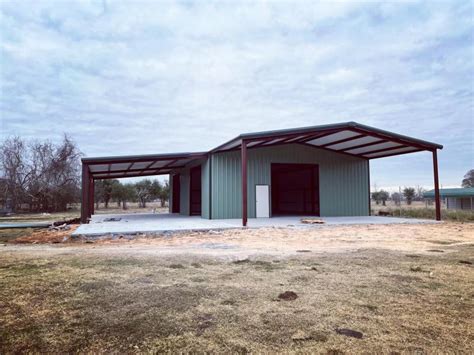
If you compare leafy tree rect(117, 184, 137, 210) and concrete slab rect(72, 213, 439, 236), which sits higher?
leafy tree rect(117, 184, 137, 210)

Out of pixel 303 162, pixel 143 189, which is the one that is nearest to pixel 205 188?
pixel 303 162

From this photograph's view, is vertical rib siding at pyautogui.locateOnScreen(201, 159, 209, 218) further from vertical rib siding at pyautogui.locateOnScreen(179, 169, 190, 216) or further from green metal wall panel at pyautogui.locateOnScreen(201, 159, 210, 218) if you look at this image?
vertical rib siding at pyautogui.locateOnScreen(179, 169, 190, 216)

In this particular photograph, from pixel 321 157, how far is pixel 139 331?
55.9ft

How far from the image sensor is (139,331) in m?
2.80

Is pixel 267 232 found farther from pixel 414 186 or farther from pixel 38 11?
pixel 414 186

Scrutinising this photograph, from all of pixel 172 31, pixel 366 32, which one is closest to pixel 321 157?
pixel 366 32

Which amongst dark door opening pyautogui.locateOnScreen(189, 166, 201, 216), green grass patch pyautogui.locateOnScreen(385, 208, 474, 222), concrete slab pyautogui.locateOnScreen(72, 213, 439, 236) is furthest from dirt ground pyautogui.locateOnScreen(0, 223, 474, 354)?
dark door opening pyautogui.locateOnScreen(189, 166, 201, 216)

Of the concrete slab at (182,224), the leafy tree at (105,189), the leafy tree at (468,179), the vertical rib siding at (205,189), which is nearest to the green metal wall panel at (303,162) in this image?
the vertical rib siding at (205,189)

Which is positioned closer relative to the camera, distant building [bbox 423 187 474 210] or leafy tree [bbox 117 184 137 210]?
distant building [bbox 423 187 474 210]

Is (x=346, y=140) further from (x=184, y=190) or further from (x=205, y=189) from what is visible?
(x=184, y=190)

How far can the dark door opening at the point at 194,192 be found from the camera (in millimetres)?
20473

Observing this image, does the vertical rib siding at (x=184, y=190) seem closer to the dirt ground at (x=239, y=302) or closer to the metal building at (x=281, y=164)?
the metal building at (x=281, y=164)

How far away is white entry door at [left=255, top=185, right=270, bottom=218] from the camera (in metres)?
17.1

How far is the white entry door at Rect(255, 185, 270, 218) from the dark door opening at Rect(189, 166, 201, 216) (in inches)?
191
